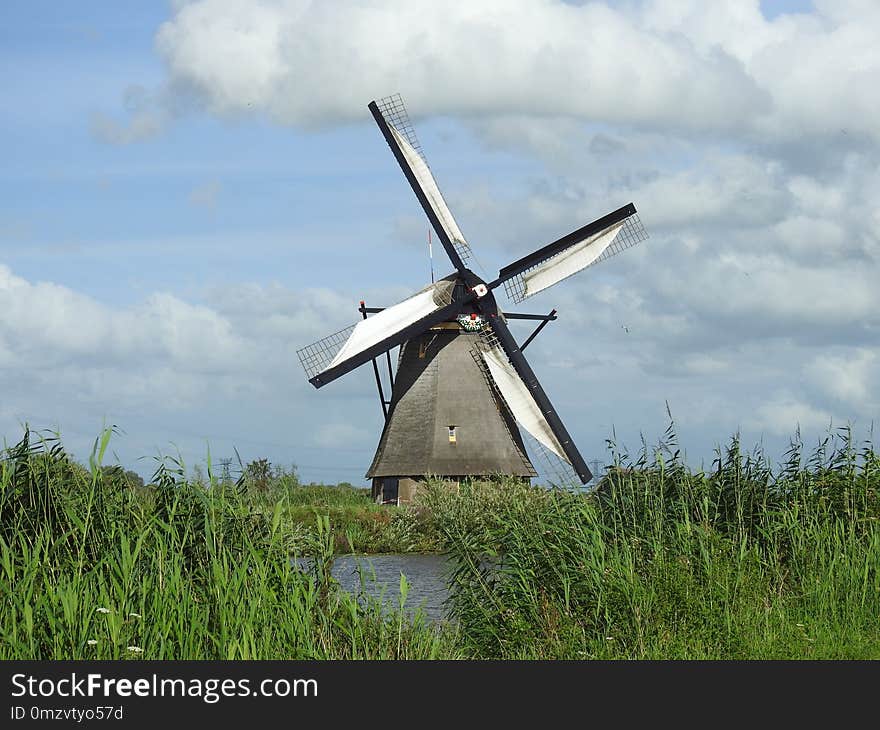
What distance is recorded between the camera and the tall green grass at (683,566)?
25.5ft

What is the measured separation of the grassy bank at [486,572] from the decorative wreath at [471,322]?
17.2 metres

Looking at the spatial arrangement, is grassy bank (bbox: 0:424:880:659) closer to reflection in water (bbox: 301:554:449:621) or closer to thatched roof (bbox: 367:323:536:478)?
reflection in water (bbox: 301:554:449:621)

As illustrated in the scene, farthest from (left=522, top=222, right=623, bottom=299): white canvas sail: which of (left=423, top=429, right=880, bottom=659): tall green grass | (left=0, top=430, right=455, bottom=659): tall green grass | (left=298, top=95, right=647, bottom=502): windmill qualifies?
(left=0, top=430, right=455, bottom=659): tall green grass

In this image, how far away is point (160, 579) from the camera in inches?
281

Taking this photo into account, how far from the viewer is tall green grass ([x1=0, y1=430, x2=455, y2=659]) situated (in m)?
6.80

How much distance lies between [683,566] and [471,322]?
19.1m

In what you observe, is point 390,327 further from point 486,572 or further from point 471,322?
point 486,572

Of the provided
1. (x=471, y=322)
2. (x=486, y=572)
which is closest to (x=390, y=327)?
(x=471, y=322)

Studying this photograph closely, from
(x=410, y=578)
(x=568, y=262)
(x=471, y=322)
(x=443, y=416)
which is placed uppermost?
(x=568, y=262)

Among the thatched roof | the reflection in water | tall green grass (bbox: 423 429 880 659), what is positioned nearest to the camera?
tall green grass (bbox: 423 429 880 659)

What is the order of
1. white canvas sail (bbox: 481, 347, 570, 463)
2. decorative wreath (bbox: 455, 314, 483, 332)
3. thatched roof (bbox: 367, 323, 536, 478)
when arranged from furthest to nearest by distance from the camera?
thatched roof (bbox: 367, 323, 536, 478), decorative wreath (bbox: 455, 314, 483, 332), white canvas sail (bbox: 481, 347, 570, 463)

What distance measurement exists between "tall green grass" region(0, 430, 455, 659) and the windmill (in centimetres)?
1835

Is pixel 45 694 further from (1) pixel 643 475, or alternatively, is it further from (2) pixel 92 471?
(1) pixel 643 475

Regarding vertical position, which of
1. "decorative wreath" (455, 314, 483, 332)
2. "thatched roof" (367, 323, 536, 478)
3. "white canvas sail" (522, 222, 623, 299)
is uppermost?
"white canvas sail" (522, 222, 623, 299)
